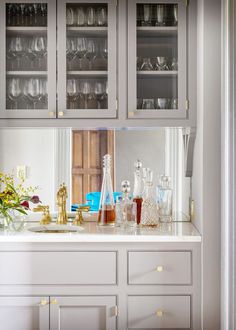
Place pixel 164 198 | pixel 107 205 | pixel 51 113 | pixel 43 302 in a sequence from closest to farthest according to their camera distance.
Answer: pixel 43 302 < pixel 51 113 < pixel 107 205 < pixel 164 198

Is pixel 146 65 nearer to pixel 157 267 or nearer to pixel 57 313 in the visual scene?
pixel 157 267

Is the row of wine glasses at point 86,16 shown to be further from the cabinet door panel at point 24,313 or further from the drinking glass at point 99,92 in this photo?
the cabinet door panel at point 24,313

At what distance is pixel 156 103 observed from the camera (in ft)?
9.49

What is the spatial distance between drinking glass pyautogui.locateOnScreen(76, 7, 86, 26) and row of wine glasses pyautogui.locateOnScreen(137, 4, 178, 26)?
0.30 meters

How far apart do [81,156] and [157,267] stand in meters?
0.87

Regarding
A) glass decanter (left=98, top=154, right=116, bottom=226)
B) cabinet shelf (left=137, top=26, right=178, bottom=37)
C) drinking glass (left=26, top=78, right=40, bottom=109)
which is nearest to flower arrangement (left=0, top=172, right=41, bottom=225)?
glass decanter (left=98, top=154, right=116, bottom=226)

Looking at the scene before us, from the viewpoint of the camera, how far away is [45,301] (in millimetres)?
2615

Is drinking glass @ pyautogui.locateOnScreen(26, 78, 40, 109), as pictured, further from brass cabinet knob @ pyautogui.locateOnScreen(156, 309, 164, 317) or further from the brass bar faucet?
brass cabinet knob @ pyautogui.locateOnScreen(156, 309, 164, 317)

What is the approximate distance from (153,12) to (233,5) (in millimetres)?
542

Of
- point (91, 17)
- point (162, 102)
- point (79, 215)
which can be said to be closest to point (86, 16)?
point (91, 17)

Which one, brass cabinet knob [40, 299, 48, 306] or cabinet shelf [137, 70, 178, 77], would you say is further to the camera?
cabinet shelf [137, 70, 178, 77]

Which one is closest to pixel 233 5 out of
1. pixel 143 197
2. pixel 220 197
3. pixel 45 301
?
pixel 220 197

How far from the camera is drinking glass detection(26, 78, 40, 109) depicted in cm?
289

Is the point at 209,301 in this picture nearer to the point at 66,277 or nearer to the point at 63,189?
the point at 66,277
